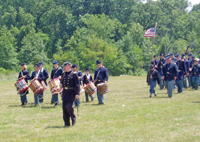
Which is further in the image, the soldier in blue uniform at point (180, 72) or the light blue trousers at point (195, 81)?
the light blue trousers at point (195, 81)

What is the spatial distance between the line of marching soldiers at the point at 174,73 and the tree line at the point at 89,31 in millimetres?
33555

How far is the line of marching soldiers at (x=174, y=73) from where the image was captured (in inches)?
632

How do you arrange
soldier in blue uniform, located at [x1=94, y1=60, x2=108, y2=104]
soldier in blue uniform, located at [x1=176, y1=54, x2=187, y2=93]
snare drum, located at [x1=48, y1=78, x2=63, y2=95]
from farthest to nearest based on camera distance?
1. soldier in blue uniform, located at [x1=176, y1=54, x2=187, y2=93]
2. soldier in blue uniform, located at [x1=94, y1=60, x2=108, y2=104]
3. snare drum, located at [x1=48, y1=78, x2=63, y2=95]

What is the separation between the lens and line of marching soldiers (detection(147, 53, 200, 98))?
16.1 metres

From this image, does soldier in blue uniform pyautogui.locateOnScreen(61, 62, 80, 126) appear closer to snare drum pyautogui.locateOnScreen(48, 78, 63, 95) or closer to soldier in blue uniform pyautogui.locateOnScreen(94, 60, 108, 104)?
snare drum pyautogui.locateOnScreen(48, 78, 63, 95)

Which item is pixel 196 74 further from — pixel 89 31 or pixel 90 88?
pixel 89 31

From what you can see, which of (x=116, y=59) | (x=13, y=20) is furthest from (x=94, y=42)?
(x=13, y=20)

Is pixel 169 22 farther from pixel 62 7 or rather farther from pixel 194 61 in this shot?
pixel 194 61

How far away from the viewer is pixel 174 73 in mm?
16016

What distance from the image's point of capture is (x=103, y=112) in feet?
41.2

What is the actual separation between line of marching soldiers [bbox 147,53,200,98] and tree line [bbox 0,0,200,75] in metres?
33.6

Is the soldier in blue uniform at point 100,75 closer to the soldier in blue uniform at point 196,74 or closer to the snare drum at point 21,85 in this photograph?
the snare drum at point 21,85

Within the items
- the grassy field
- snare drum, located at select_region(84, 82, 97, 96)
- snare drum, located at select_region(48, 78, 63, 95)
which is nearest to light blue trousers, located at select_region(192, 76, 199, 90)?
the grassy field

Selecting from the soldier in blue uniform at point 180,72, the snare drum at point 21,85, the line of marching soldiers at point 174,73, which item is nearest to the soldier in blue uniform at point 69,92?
the snare drum at point 21,85
